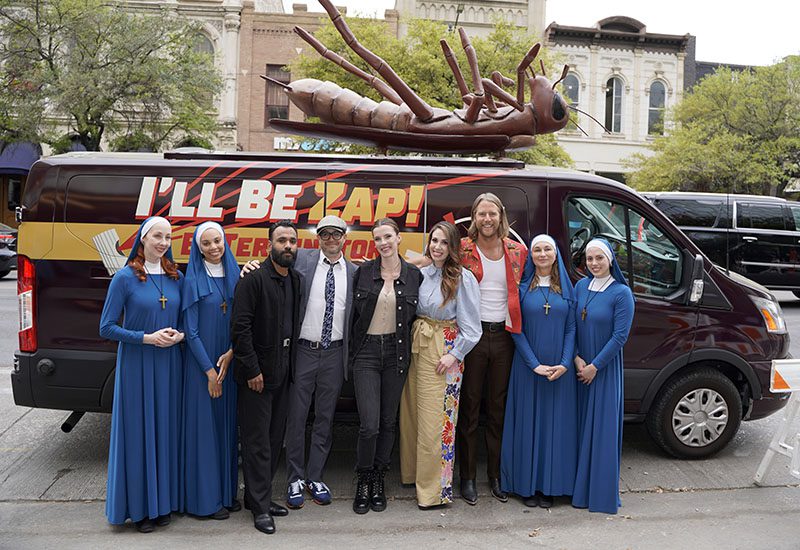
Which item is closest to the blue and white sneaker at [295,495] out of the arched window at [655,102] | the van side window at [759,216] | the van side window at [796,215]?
the van side window at [759,216]

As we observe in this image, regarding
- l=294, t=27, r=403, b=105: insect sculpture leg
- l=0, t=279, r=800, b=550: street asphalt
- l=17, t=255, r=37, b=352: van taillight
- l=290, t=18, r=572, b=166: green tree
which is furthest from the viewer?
l=290, t=18, r=572, b=166: green tree

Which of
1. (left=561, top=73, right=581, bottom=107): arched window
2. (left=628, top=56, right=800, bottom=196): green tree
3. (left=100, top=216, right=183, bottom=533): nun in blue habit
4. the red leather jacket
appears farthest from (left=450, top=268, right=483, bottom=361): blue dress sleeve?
(left=561, top=73, right=581, bottom=107): arched window

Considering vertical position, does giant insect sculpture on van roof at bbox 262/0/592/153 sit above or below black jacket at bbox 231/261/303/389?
above

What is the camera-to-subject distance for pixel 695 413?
5.46 metres

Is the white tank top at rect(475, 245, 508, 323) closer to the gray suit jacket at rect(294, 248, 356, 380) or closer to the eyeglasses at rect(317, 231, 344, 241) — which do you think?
the gray suit jacket at rect(294, 248, 356, 380)

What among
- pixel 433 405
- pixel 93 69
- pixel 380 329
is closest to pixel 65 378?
pixel 380 329

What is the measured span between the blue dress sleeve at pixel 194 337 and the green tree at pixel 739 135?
24.2 m

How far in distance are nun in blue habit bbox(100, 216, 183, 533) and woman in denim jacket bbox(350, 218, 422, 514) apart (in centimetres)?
111

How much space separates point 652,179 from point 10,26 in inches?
915

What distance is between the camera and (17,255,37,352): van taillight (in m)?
4.97

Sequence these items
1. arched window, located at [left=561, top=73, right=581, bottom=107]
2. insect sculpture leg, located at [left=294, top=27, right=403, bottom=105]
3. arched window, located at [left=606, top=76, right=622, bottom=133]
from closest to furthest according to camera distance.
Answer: insect sculpture leg, located at [left=294, top=27, right=403, bottom=105]
arched window, located at [left=561, top=73, right=581, bottom=107]
arched window, located at [left=606, top=76, right=622, bottom=133]

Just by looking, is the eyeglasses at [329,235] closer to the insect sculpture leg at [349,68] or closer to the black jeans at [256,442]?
the black jeans at [256,442]

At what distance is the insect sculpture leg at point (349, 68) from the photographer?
6605 millimetres

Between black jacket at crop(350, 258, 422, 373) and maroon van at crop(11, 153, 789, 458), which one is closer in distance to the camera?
black jacket at crop(350, 258, 422, 373)
